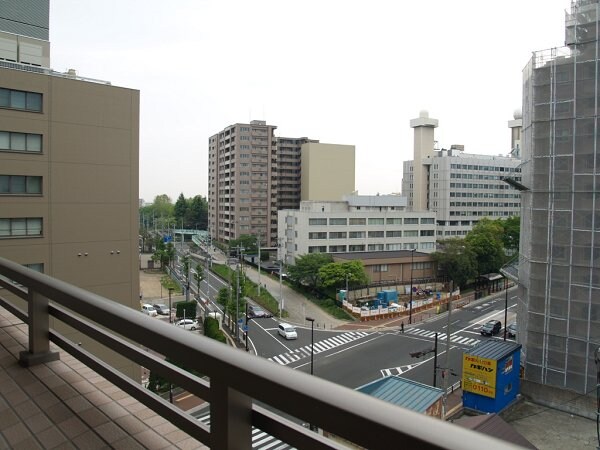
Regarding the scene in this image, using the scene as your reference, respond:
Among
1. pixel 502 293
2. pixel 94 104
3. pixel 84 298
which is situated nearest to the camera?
pixel 84 298

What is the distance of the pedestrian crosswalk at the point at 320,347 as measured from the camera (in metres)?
14.4

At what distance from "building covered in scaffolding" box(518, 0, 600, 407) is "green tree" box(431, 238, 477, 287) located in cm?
1388

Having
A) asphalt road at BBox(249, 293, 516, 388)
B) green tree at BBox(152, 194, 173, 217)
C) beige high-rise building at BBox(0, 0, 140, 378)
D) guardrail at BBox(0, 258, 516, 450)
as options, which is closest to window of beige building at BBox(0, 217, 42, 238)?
beige high-rise building at BBox(0, 0, 140, 378)

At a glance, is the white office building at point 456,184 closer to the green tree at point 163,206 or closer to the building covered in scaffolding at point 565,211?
the building covered in scaffolding at point 565,211

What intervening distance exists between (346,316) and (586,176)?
Answer: 459 inches

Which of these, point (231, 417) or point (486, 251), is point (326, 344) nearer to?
point (486, 251)

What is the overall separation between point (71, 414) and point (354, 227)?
85.6 feet

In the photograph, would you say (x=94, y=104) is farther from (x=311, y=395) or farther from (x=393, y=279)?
(x=393, y=279)

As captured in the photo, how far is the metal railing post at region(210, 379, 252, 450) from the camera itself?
89 centimetres

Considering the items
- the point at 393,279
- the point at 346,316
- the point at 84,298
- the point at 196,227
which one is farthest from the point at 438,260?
the point at 196,227

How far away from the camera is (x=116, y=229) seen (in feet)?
31.6

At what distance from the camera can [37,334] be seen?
1990 mm

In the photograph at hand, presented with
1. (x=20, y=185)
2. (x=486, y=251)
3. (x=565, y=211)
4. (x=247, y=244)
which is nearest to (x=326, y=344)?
(x=565, y=211)

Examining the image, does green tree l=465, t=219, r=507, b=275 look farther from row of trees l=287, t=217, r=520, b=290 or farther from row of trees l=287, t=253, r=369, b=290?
row of trees l=287, t=253, r=369, b=290
